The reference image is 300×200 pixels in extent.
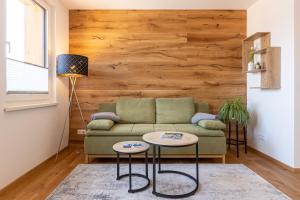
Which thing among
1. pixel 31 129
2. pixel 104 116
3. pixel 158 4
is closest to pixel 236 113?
pixel 104 116

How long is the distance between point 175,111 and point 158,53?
1146mm

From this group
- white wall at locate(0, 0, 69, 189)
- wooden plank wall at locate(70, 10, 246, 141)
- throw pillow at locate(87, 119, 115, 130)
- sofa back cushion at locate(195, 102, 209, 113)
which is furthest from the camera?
wooden plank wall at locate(70, 10, 246, 141)

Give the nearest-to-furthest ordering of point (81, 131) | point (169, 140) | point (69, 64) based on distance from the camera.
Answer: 1. point (169, 140)
2. point (69, 64)
3. point (81, 131)

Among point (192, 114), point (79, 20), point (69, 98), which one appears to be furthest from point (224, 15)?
point (69, 98)

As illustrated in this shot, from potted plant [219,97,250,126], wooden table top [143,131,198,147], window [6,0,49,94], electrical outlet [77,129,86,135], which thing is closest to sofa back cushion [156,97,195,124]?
potted plant [219,97,250,126]

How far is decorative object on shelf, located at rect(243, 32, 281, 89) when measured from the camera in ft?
9.54

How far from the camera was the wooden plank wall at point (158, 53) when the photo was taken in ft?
12.5

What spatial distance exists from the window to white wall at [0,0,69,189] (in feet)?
0.77

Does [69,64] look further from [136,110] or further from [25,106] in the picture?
[136,110]

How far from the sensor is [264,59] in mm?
3162

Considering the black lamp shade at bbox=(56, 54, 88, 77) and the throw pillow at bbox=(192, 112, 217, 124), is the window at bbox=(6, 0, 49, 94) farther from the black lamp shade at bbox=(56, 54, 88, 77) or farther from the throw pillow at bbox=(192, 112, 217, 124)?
the throw pillow at bbox=(192, 112, 217, 124)

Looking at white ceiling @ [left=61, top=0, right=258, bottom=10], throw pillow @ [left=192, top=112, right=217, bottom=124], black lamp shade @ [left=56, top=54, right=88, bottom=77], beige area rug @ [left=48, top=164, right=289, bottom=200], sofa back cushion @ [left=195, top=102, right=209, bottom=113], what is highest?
white ceiling @ [left=61, top=0, right=258, bottom=10]

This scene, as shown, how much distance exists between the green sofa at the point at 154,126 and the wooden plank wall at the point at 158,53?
11.1 inches

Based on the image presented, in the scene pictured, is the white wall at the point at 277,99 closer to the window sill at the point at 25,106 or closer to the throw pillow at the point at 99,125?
the throw pillow at the point at 99,125
